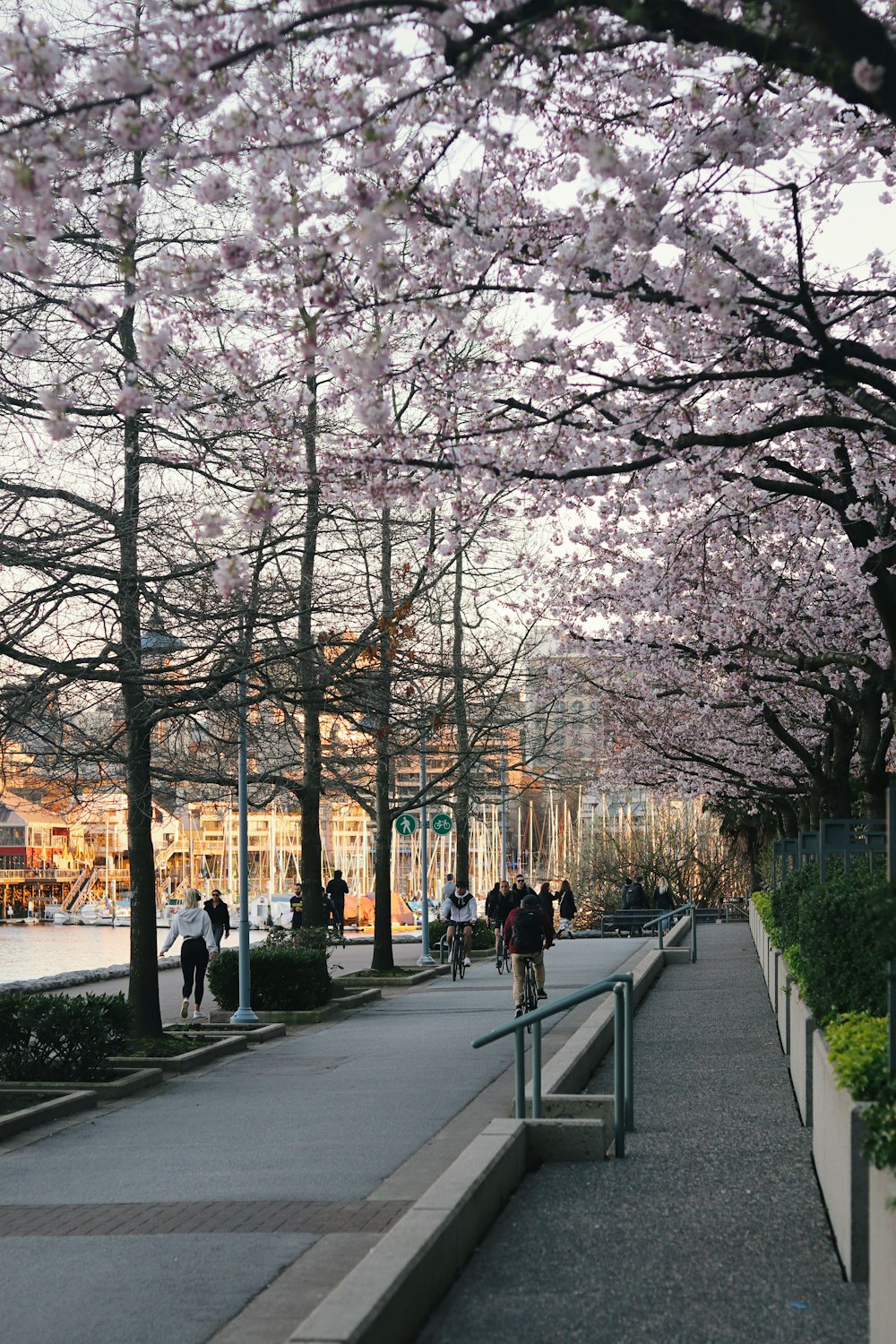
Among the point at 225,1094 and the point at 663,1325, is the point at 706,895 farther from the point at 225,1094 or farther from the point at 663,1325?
the point at 663,1325

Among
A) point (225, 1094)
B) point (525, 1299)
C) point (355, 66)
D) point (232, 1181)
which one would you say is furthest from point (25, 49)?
point (225, 1094)

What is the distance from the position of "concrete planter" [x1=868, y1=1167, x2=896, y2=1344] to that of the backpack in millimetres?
13991

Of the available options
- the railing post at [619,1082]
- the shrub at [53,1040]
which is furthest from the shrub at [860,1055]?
the shrub at [53,1040]

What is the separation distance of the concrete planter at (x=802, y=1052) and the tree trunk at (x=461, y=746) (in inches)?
508

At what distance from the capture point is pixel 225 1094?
593 inches

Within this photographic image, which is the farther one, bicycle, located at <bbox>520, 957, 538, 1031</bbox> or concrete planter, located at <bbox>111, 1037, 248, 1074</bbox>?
bicycle, located at <bbox>520, 957, 538, 1031</bbox>

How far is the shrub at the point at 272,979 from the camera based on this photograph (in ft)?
74.8

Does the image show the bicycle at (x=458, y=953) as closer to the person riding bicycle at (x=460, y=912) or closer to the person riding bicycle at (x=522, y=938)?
the person riding bicycle at (x=460, y=912)

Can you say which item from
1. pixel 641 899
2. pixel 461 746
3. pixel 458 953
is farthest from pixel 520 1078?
pixel 641 899

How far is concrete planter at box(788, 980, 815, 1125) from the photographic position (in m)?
11.1

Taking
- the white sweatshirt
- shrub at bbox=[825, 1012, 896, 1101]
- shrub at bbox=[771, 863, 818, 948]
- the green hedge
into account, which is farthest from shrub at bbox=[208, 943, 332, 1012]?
shrub at bbox=[825, 1012, 896, 1101]

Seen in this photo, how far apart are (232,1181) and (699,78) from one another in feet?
24.1

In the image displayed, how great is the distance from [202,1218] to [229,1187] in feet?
3.32

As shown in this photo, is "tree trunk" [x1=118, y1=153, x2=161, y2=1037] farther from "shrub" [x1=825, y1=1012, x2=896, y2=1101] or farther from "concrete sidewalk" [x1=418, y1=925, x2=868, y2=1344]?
"shrub" [x1=825, y1=1012, x2=896, y2=1101]
